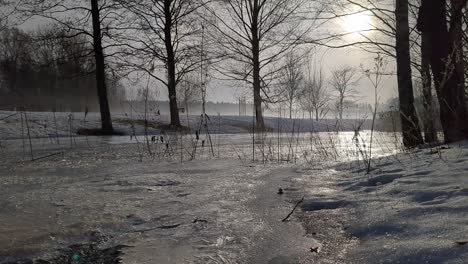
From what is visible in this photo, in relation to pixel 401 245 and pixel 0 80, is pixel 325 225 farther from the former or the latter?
pixel 0 80

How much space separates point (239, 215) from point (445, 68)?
3806 mm

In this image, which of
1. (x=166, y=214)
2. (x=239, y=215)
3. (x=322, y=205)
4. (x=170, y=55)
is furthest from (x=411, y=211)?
(x=170, y=55)

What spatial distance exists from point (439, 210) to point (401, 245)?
20.2 inches

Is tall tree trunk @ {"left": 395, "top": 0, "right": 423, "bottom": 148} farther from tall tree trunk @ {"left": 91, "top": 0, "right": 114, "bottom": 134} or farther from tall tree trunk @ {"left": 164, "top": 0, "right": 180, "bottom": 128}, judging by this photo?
tall tree trunk @ {"left": 164, "top": 0, "right": 180, "bottom": 128}

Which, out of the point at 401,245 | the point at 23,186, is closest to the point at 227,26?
the point at 23,186

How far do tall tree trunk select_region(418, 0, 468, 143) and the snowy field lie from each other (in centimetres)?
134

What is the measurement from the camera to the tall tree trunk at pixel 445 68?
4867 millimetres

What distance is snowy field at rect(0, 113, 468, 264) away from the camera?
170 centimetres

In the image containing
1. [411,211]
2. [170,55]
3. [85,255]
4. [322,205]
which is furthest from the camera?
[170,55]

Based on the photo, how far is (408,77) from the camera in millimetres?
6430

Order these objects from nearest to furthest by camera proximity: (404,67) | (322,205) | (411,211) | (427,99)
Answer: (411,211), (322,205), (427,99), (404,67)

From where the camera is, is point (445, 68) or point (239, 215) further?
point (445, 68)

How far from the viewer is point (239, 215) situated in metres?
2.37

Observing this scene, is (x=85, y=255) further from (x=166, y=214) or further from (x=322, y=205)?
(x=322, y=205)
